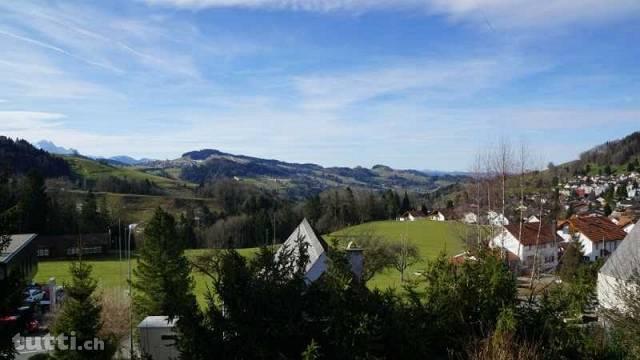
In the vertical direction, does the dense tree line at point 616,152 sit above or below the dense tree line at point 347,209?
above

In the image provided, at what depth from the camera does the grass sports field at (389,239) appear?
142 ft

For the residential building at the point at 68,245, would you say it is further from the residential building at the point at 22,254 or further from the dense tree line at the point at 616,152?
the dense tree line at the point at 616,152

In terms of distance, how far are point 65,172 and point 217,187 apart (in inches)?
1803

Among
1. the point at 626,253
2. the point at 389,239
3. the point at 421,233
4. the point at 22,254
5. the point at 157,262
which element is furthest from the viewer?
the point at 421,233

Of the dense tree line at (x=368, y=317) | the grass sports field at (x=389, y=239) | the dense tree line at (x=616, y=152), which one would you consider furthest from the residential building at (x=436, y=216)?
the dense tree line at (x=368, y=317)

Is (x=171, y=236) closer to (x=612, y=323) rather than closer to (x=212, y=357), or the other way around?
(x=212, y=357)

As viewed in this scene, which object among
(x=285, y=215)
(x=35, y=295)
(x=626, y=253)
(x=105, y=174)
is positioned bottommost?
(x=35, y=295)

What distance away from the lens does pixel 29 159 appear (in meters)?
136

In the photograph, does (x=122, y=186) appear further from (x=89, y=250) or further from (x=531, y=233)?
(x=531, y=233)

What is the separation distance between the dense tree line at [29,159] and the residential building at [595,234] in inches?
4700

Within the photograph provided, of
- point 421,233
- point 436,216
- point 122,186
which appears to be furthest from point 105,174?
point 421,233

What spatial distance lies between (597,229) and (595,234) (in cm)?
181

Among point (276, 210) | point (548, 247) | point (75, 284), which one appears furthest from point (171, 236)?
point (276, 210)

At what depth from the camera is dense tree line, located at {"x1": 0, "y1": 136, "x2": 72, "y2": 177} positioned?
431 feet
